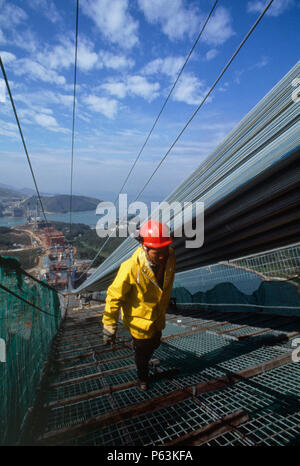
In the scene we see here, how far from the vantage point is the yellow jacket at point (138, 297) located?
1970mm

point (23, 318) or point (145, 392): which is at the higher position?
point (23, 318)

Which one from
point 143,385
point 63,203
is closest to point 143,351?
point 143,385

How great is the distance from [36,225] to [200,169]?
209 ft

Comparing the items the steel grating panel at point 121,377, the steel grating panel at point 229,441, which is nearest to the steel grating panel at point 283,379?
the steel grating panel at point 229,441

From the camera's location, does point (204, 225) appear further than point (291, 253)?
No

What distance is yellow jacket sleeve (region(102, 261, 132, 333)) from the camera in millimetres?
1959

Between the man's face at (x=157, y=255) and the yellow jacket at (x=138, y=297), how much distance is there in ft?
0.18

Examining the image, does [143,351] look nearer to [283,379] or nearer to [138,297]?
[138,297]

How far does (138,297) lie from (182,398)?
844 millimetres

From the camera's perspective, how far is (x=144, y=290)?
1990 mm

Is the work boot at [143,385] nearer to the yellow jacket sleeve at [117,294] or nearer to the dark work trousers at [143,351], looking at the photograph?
the dark work trousers at [143,351]

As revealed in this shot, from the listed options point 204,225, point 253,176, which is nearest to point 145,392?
point 204,225

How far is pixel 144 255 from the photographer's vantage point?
2.00 metres
